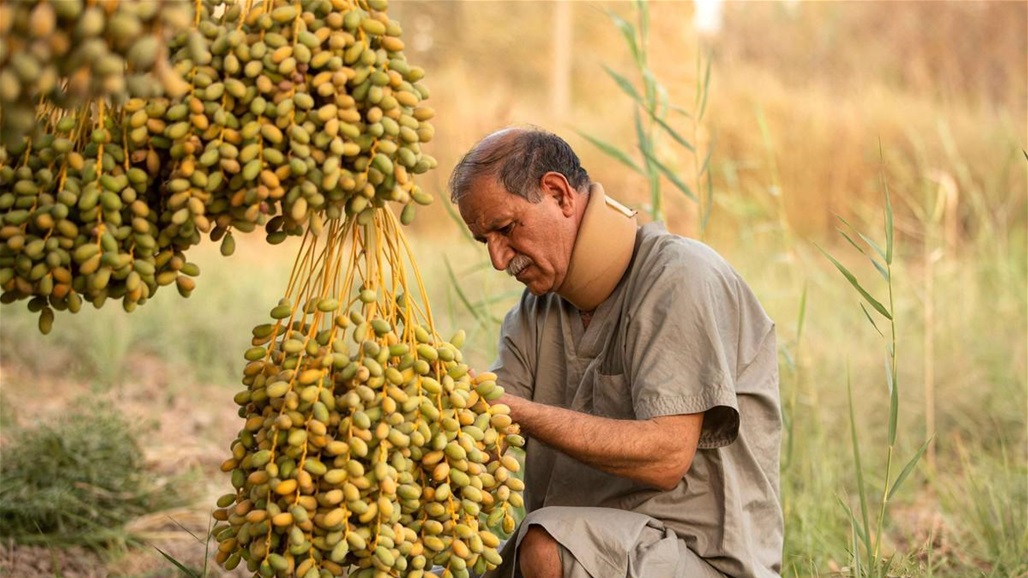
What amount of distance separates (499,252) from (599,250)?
0.84 feet

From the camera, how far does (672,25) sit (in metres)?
8.72

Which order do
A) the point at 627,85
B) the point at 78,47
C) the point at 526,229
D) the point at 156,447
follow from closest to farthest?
the point at 78,47
the point at 526,229
the point at 627,85
the point at 156,447

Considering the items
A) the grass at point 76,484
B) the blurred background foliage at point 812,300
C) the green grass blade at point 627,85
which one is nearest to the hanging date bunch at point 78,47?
the blurred background foliage at point 812,300

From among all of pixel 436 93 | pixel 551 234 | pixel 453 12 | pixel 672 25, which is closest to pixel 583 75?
pixel 453 12

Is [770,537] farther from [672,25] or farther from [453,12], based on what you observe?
[453,12]

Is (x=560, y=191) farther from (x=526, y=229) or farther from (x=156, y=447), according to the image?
(x=156, y=447)

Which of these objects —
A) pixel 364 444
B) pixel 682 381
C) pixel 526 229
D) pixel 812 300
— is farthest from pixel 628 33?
pixel 812 300

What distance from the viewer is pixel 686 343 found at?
2730mm

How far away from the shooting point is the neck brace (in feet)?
9.62

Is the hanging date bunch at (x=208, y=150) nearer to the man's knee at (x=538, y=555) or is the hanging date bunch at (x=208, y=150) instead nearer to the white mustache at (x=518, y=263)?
the white mustache at (x=518, y=263)

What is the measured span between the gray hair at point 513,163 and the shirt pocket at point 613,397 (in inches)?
19.4

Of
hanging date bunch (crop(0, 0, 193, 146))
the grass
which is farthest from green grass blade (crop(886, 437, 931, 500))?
the grass

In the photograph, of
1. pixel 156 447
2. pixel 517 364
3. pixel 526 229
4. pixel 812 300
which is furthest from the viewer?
pixel 812 300

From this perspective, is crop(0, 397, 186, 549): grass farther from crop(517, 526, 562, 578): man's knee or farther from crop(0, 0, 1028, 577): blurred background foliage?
crop(517, 526, 562, 578): man's knee
